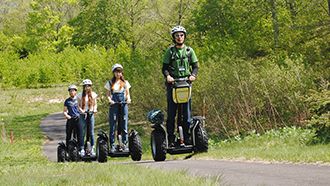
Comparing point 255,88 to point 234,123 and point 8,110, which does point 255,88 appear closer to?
point 234,123

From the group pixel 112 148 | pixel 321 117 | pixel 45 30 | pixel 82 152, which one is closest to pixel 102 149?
pixel 112 148

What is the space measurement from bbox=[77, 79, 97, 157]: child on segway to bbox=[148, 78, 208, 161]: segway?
3086mm

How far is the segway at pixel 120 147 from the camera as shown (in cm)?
1242

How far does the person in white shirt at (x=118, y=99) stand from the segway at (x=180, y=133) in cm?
111

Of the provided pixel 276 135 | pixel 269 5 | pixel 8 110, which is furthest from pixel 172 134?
pixel 8 110

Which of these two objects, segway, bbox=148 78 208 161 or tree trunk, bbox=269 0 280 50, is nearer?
segway, bbox=148 78 208 161

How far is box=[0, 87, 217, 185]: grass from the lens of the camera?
30.1 feet

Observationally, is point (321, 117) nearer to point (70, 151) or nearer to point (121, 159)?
point (70, 151)

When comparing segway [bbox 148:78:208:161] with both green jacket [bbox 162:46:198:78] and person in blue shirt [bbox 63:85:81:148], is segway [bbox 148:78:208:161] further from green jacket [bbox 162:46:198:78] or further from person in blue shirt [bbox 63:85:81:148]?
person in blue shirt [bbox 63:85:81:148]

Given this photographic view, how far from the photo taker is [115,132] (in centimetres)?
1303

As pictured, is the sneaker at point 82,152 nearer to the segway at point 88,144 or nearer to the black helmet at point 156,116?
the segway at point 88,144

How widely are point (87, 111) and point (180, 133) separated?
408 cm

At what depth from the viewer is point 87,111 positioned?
14.6 meters

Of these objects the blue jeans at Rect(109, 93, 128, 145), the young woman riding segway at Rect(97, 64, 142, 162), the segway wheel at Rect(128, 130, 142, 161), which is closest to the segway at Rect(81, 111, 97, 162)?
the young woman riding segway at Rect(97, 64, 142, 162)
